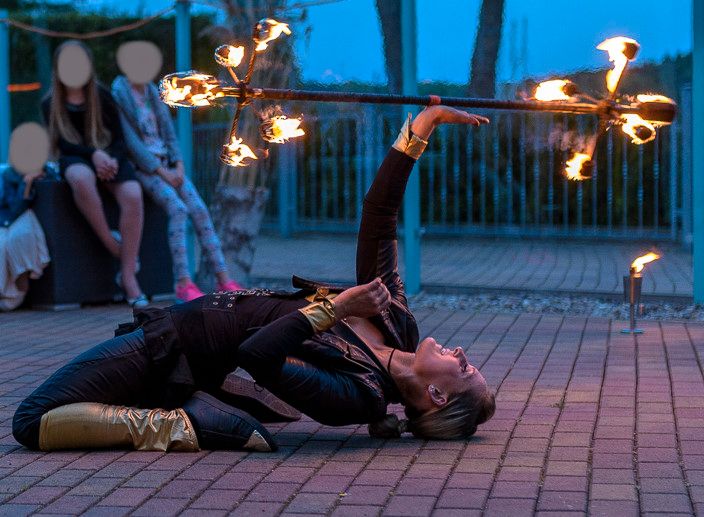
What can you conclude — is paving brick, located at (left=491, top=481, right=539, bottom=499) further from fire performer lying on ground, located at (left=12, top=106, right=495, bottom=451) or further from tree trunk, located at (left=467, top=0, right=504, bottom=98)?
tree trunk, located at (left=467, top=0, right=504, bottom=98)

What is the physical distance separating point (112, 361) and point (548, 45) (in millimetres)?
6635

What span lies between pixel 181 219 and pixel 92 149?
0.87 meters

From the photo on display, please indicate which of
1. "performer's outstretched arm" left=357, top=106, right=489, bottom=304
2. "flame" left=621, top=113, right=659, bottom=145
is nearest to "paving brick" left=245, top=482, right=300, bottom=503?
"performer's outstretched arm" left=357, top=106, right=489, bottom=304

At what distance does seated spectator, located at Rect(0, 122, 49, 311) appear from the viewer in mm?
9422

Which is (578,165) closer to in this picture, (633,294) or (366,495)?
(366,495)

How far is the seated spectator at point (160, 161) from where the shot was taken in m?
9.57

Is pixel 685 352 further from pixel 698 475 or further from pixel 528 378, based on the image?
pixel 698 475

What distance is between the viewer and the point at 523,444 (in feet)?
16.5

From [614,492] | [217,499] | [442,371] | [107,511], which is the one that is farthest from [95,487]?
[614,492]

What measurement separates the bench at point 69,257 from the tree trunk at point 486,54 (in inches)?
114

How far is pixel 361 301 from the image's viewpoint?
4738 mm

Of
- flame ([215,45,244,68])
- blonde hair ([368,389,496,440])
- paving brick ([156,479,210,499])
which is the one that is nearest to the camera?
flame ([215,45,244,68])

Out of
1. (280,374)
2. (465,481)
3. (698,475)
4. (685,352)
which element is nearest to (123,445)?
(280,374)

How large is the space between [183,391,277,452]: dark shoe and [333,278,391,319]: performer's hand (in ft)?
1.97
